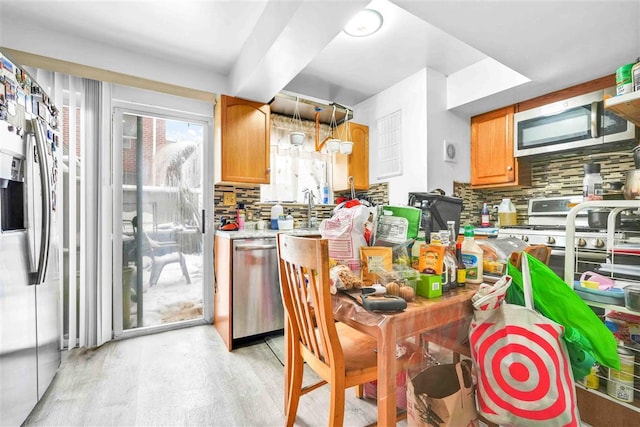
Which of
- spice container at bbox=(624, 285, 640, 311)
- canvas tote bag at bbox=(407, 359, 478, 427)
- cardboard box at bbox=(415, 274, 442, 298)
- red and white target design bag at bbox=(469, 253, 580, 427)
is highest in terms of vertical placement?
cardboard box at bbox=(415, 274, 442, 298)

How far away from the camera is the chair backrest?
0.96 meters

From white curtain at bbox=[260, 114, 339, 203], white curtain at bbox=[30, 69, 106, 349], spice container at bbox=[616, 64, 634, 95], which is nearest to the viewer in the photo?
spice container at bbox=[616, 64, 634, 95]

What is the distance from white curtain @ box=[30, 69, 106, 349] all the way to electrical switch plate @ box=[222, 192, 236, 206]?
1.01 meters

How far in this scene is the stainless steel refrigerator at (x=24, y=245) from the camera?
A: 128cm

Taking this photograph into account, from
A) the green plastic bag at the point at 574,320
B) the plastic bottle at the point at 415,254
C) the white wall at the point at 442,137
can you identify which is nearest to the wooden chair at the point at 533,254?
the green plastic bag at the point at 574,320

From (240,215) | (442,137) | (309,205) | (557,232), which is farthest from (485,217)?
(240,215)

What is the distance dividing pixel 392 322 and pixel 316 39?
1742 millimetres

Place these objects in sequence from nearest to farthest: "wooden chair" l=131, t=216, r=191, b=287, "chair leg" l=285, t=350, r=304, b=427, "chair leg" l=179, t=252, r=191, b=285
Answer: "chair leg" l=285, t=350, r=304, b=427 < "wooden chair" l=131, t=216, r=191, b=287 < "chair leg" l=179, t=252, r=191, b=285

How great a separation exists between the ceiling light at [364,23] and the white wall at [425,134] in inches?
34.7

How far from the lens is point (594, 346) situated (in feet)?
3.05

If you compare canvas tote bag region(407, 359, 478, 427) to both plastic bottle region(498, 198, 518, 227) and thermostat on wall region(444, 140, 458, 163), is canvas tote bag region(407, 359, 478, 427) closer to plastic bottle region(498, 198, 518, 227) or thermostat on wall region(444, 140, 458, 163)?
thermostat on wall region(444, 140, 458, 163)

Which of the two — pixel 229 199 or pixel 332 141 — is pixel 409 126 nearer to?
pixel 332 141

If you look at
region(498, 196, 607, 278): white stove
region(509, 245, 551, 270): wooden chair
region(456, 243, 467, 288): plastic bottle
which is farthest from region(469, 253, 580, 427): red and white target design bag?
region(498, 196, 607, 278): white stove

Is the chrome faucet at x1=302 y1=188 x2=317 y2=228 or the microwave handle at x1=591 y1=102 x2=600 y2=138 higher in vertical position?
the microwave handle at x1=591 y1=102 x2=600 y2=138
